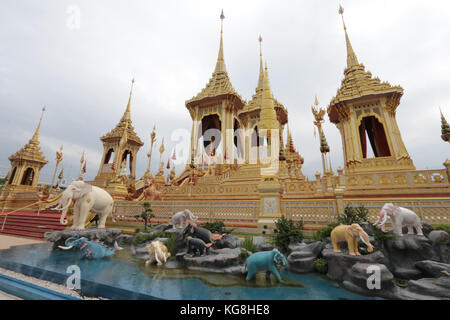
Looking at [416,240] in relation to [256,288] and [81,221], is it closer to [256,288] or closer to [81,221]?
[256,288]

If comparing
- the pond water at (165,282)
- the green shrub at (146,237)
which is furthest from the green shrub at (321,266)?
the green shrub at (146,237)

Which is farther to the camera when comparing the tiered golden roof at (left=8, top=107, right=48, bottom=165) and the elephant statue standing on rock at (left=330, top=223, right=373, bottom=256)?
the tiered golden roof at (left=8, top=107, right=48, bottom=165)

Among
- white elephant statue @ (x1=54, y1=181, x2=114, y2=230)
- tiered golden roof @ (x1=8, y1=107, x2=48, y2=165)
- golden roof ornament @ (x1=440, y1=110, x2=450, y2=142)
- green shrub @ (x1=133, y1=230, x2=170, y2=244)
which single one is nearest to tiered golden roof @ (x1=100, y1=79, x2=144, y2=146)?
tiered golden roof @ (x1=8, y1=107, x2=48, y2=165)

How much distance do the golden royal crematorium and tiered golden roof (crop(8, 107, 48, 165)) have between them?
98 mm

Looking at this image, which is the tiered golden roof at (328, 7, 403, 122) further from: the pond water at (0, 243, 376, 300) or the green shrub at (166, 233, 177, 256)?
the green shrub at (166, 233, 177, 256)

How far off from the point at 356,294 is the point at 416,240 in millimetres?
2070

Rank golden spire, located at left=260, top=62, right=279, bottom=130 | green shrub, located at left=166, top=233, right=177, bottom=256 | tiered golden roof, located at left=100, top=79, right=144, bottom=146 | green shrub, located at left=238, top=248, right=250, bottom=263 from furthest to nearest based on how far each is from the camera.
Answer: tiered golden roof, located at left=100, top=79, right=144, bottom=146 → golden spire, located at left=260, top=62, right=279, bottom=130 → green shrub, located at left=166, top=233, right=177, bottom=256 → green shrub, located at left=238, top=248, right=250, bottom=263

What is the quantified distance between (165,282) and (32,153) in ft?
103

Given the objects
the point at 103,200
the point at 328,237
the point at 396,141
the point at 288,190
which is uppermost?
the point at 396,141

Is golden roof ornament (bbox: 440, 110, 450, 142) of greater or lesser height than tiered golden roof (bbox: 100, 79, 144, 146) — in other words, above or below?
below

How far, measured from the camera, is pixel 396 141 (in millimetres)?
13273

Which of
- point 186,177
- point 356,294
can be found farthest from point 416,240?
point 186,177

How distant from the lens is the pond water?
2.63m
